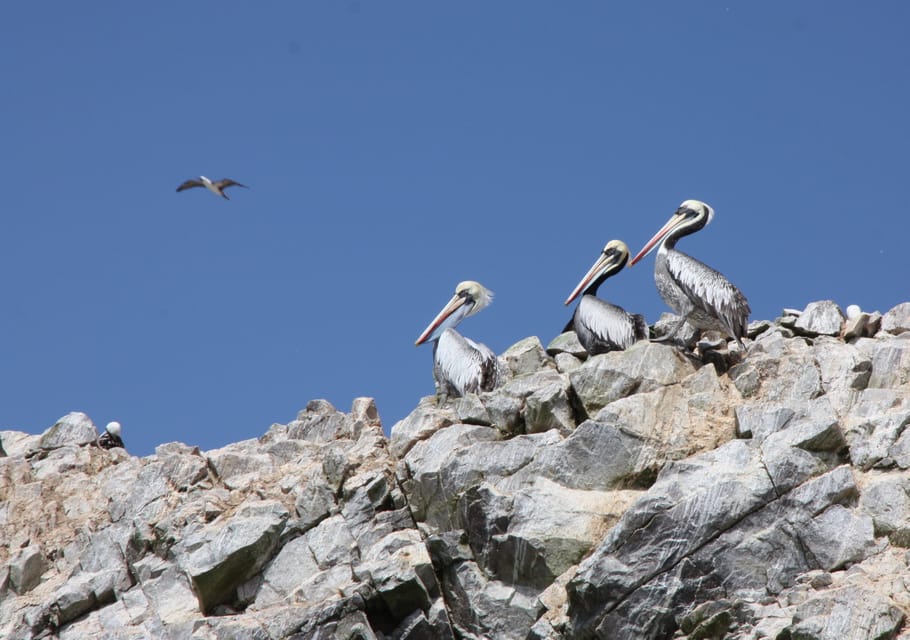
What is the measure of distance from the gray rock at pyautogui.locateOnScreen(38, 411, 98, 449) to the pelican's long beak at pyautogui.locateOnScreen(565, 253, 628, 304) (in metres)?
7.11

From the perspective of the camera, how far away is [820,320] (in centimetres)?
1781

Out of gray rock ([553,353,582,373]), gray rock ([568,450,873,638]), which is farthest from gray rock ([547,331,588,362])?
gray rock ([568,450,873,638])

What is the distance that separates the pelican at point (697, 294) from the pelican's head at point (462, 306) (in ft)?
9.29

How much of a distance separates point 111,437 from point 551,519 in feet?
30.1

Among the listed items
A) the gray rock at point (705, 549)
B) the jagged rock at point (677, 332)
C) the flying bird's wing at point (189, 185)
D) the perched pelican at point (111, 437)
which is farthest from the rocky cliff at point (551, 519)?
the flying bird's wing at point (189, 185)

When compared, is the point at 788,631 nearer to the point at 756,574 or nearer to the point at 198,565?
the point at 756,574

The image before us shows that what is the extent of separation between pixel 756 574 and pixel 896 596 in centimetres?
138

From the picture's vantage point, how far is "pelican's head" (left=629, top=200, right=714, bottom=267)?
18.5 m

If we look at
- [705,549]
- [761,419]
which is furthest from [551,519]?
[761,419]

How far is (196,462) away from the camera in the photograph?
58.0 ft

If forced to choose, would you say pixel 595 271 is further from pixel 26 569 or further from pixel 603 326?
pixel 26 569

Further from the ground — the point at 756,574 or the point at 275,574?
the point at 275,574

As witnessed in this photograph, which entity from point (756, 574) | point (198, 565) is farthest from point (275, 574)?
point (756, 574)

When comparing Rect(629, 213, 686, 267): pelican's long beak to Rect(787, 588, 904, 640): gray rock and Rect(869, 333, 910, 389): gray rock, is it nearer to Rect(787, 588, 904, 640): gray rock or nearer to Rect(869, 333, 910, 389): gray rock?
Rect(869, 333, 910, 389): gray rock
